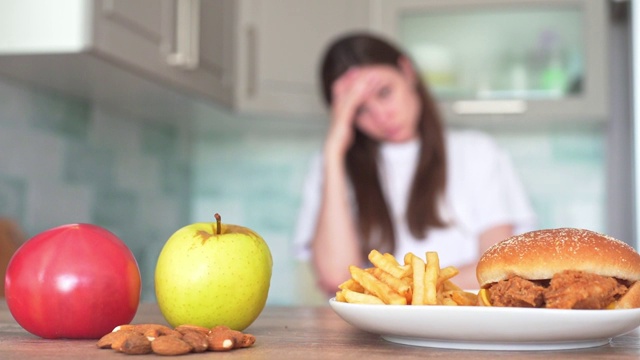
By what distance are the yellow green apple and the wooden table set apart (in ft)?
0.13

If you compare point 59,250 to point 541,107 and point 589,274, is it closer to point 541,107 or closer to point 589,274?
point 589,274

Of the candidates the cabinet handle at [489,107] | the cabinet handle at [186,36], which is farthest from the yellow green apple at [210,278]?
the cabinet handle at [489,107]

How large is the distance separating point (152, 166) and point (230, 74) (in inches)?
21.8

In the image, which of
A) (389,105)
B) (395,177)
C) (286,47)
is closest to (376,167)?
(395,177)

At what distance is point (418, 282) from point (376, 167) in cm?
183

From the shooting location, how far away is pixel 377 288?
2.24 feet

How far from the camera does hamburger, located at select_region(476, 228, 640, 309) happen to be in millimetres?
638

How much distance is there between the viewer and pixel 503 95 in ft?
9.04

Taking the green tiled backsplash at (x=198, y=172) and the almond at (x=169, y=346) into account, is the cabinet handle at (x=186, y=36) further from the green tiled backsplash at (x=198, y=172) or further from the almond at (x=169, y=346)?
the almond at (x=169, y=346)

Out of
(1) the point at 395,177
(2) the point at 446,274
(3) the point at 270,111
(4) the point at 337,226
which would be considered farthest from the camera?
(3) the point at 270,111

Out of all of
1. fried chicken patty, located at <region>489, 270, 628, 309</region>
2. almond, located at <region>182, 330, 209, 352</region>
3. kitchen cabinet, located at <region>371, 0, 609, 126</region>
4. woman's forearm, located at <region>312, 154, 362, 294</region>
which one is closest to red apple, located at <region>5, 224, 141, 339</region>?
almond, located at <region>182, 330, 209, 352</region>

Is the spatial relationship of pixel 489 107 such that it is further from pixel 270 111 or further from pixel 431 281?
pixel 431 281

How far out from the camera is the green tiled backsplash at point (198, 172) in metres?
2.22

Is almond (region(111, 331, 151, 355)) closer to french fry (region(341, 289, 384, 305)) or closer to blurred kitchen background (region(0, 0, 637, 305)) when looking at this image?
french fry (region(341, 289, 384, 305))
